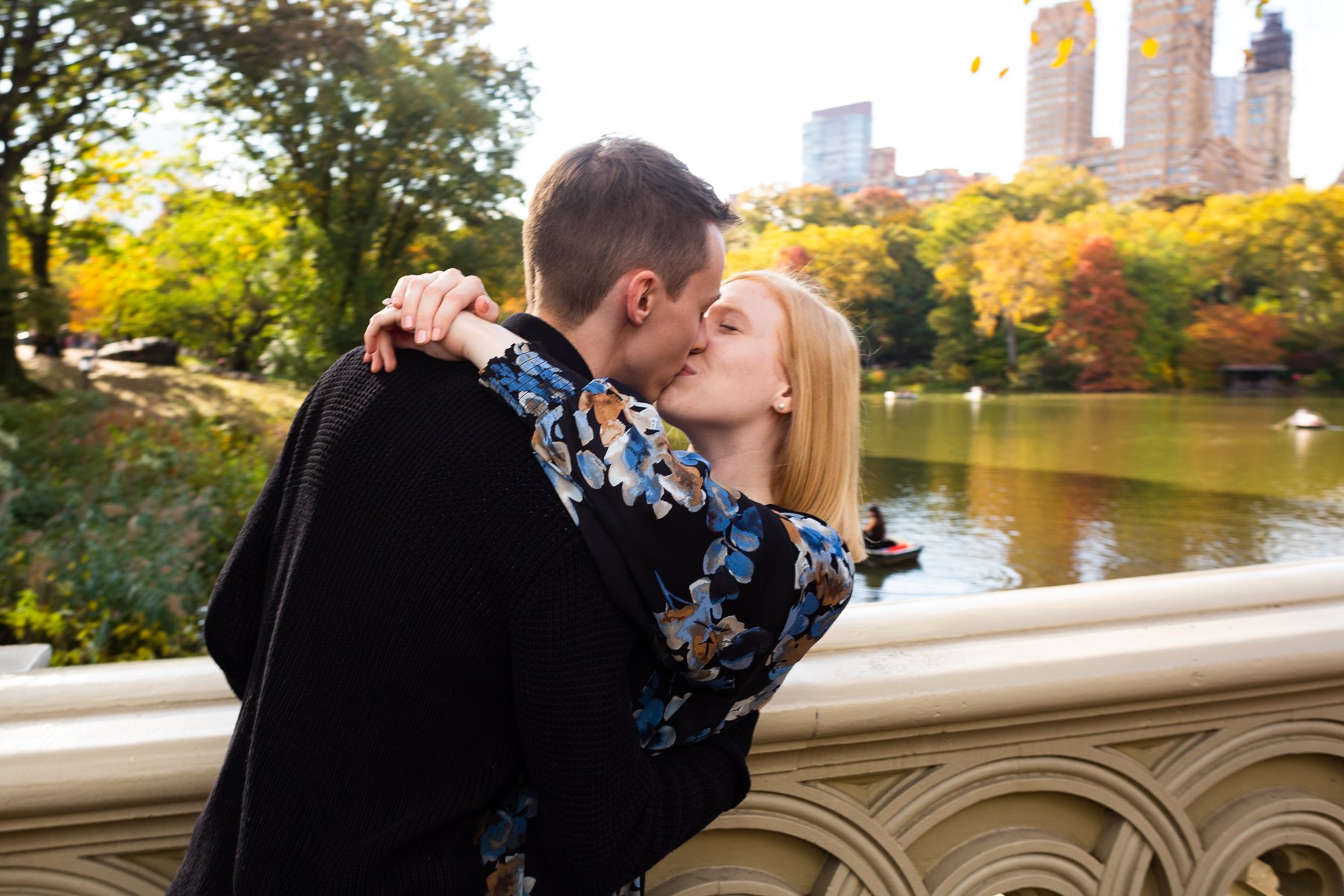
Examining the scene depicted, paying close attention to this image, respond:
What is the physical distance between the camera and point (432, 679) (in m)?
0.82

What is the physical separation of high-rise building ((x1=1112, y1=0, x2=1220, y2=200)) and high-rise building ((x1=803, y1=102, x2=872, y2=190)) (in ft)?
22.1

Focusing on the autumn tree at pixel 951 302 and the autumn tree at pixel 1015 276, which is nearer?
the autumn tree at pixel 951 302

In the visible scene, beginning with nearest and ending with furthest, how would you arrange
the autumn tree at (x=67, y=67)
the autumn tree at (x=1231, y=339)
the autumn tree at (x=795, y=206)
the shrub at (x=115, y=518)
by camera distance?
1. the shrub at (x=115, y=518)
2. the autumn tree at (x=67, y=67)
3. the autumn tree at (x=795, y=206)
4. the autumn tree at (x=1231, y=339)

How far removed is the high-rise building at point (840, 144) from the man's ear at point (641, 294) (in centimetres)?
1903

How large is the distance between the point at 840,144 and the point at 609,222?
68.3 feet

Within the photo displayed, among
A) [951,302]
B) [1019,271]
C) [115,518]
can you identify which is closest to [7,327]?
[115,518]

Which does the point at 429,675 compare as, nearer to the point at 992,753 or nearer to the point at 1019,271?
the point at 992,753

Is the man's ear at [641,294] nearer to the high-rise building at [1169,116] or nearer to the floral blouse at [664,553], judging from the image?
the floral blouse at [664,553]

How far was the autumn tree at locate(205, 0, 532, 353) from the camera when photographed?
36.8 feet

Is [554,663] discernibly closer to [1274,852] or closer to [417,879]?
[417,879]

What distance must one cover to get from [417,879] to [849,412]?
0.75 metres

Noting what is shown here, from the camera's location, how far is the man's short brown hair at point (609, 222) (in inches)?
37.1

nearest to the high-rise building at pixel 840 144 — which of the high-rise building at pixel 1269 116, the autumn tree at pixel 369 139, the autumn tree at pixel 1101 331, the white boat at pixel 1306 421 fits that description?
the autumn tree at pixel 1101 331

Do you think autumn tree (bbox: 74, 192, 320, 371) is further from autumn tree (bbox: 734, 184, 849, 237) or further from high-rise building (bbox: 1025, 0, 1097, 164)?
high-rise building (bbox: 1025, 0, 1097, 164)
